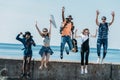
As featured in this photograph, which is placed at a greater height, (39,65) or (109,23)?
(109,23)

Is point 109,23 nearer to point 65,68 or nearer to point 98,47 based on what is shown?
point 98,47

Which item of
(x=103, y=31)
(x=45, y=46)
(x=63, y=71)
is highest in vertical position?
(x=103, y=31)

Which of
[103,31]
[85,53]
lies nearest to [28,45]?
[85,53]

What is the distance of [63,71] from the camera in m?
22.7

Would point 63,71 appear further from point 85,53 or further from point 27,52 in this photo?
point 27,52

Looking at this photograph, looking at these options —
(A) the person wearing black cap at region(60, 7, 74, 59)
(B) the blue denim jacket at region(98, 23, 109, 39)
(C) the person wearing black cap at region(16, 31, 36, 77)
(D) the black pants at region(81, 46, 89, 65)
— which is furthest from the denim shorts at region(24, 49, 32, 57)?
(B) the blue denim jacket at region(98, 23, 109, 39)

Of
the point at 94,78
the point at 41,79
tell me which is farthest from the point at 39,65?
the point at 94,78

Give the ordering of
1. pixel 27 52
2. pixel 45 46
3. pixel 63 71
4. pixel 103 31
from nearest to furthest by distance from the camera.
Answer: pixel 27 52 → pixel 45 46 → pixel 63 71 → pixel 103 31

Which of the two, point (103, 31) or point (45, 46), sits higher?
point (103, 31)

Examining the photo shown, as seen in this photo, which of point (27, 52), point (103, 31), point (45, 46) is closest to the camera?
point (27, 52)

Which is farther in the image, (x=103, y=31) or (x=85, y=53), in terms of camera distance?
(x=103, y=31)

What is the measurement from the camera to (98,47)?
76.1 feet

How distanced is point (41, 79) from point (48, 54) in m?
1.01

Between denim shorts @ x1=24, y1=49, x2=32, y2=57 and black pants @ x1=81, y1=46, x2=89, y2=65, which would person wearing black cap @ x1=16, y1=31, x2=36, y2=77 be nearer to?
denim shorts @ x1=24, y1=49, x2=32, y2=57
